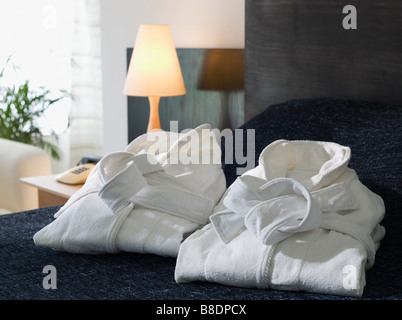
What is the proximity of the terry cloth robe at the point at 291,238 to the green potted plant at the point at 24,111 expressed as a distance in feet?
8.93

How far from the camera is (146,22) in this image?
2887 millimetres

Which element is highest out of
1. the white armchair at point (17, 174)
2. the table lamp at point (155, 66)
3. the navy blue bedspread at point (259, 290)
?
the table lamp at point (155, 66)

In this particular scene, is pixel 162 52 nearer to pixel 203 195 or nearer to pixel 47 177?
pixel 47 177

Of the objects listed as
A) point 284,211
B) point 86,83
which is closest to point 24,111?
point 86,83

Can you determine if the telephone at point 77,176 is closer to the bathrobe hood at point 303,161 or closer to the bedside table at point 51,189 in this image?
the bedside table at point 51,189

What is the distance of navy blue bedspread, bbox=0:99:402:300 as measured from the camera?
1120mm

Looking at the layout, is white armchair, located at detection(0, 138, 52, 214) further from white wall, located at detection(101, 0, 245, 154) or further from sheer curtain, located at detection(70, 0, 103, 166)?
sheer curtain, located at detection(70, 0, 103, 166)

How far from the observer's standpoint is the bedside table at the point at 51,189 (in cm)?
229

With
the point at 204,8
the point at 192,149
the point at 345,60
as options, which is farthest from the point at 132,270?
the point at 204,8

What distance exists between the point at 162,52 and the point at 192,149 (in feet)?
3.12

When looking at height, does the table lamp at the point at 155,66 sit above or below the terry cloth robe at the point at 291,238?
above

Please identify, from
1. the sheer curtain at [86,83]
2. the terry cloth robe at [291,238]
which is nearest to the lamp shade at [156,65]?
the terry cloth robe at [291,238]

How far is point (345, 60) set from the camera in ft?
6.44

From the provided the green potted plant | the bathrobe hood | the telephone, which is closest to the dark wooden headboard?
the bathrobe hood
